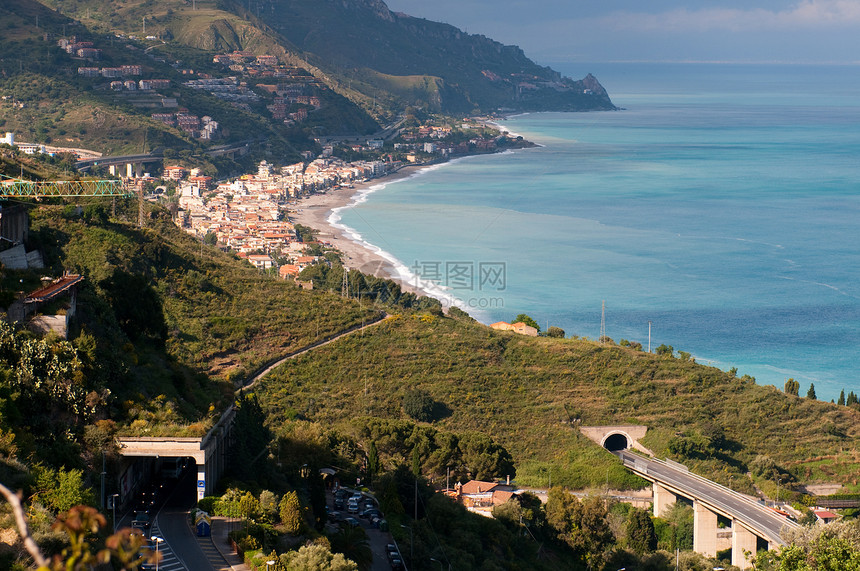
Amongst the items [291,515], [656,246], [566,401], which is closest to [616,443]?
[566,401]

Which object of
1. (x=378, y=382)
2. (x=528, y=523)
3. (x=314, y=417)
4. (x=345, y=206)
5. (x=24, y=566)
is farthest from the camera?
(x=345, y=206)

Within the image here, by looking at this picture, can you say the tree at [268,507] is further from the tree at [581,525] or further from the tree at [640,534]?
the tree at [640,534]

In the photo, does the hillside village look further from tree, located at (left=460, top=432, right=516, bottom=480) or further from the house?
the house

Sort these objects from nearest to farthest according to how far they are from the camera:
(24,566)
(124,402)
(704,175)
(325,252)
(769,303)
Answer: (24,566) < (124,402) < (769,303) < (325,252) < (704,175)

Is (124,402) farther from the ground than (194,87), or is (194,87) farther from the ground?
(194,87)

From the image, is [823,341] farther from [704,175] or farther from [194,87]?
[194,87]

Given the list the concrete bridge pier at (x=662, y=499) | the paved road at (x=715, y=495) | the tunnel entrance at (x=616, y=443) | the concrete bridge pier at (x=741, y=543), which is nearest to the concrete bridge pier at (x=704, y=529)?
the paved road at (x=715, y=495)

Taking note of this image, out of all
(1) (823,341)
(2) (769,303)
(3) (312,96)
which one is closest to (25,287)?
(1) (823,341)
